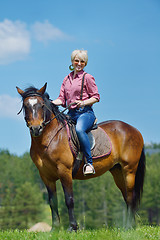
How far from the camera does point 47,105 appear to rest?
21.8 feet

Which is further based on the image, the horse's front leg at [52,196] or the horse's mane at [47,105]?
the horse's front leg at [52,196]

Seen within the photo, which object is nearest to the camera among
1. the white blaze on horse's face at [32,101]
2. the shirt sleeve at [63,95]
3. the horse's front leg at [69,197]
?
the white blaze on horse's face at [32,101]

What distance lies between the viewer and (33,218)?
7044 cm

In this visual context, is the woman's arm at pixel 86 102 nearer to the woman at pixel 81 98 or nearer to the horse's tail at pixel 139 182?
the woman at pixel 81 98

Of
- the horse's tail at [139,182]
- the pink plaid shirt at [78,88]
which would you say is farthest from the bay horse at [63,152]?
the pink plaid shirt at [78,88]

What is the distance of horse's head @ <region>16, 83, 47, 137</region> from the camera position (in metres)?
6.15

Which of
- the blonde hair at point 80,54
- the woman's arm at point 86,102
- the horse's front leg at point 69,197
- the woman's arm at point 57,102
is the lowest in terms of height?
the horse's front leg at point 69,197

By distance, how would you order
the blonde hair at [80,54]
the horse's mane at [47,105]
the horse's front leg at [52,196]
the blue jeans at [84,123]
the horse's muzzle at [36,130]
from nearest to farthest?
the horse's muzzle at [36,130] < the horse's mane at [47,105] < the blue jeans at [84,123] < the horse's front leg at [52,196] < the blonde hair at [80,54]

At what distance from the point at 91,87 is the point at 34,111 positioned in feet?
4.65

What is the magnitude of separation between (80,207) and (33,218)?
10766 millimetres

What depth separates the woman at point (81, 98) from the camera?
6652 millimetres

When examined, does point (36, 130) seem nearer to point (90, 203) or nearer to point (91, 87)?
point (91, 87)

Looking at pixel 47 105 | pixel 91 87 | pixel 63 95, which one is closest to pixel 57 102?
pixel 63 95

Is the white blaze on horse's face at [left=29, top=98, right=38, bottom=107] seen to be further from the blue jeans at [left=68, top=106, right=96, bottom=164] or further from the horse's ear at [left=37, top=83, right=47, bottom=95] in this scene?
the blue jeans at [left=68, top=106, right=96, bottom=164]
